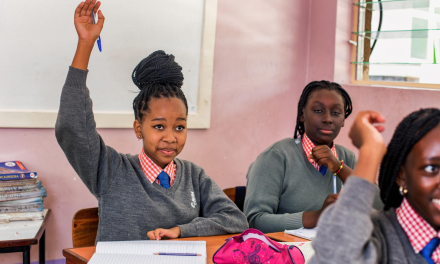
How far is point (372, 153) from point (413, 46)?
2.38m

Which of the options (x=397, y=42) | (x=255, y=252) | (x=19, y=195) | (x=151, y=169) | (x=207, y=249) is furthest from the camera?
(x=397, y=42)

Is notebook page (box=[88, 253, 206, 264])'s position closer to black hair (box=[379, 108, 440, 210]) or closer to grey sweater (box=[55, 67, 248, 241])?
grey sweater (box=[55, 67, 248, 241])

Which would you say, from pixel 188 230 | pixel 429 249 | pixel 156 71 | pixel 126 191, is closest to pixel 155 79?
pixel 156 71

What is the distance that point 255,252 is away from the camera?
1.29 meters

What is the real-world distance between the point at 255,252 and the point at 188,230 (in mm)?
431

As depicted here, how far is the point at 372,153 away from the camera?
86 cm

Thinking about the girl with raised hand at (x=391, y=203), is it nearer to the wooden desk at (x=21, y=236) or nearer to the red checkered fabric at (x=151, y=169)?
the red checkered fabric at (x=151, y=169)

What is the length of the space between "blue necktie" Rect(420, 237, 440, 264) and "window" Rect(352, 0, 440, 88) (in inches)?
86.3

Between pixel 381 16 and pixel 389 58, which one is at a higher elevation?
pixel 381 16

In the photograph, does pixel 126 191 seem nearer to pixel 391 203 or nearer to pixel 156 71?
pixel 156 71

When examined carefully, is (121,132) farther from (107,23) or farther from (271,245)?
(271,245)

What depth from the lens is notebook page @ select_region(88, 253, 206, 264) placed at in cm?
127

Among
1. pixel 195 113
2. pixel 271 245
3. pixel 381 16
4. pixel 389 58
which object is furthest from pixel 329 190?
pixel 381 16

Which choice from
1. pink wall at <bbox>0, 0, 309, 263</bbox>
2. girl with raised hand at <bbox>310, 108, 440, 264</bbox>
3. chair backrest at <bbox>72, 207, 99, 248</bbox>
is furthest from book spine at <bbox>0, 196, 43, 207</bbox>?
girl with raised hand at <bbox>310, 108, 440, 264</bbox>
